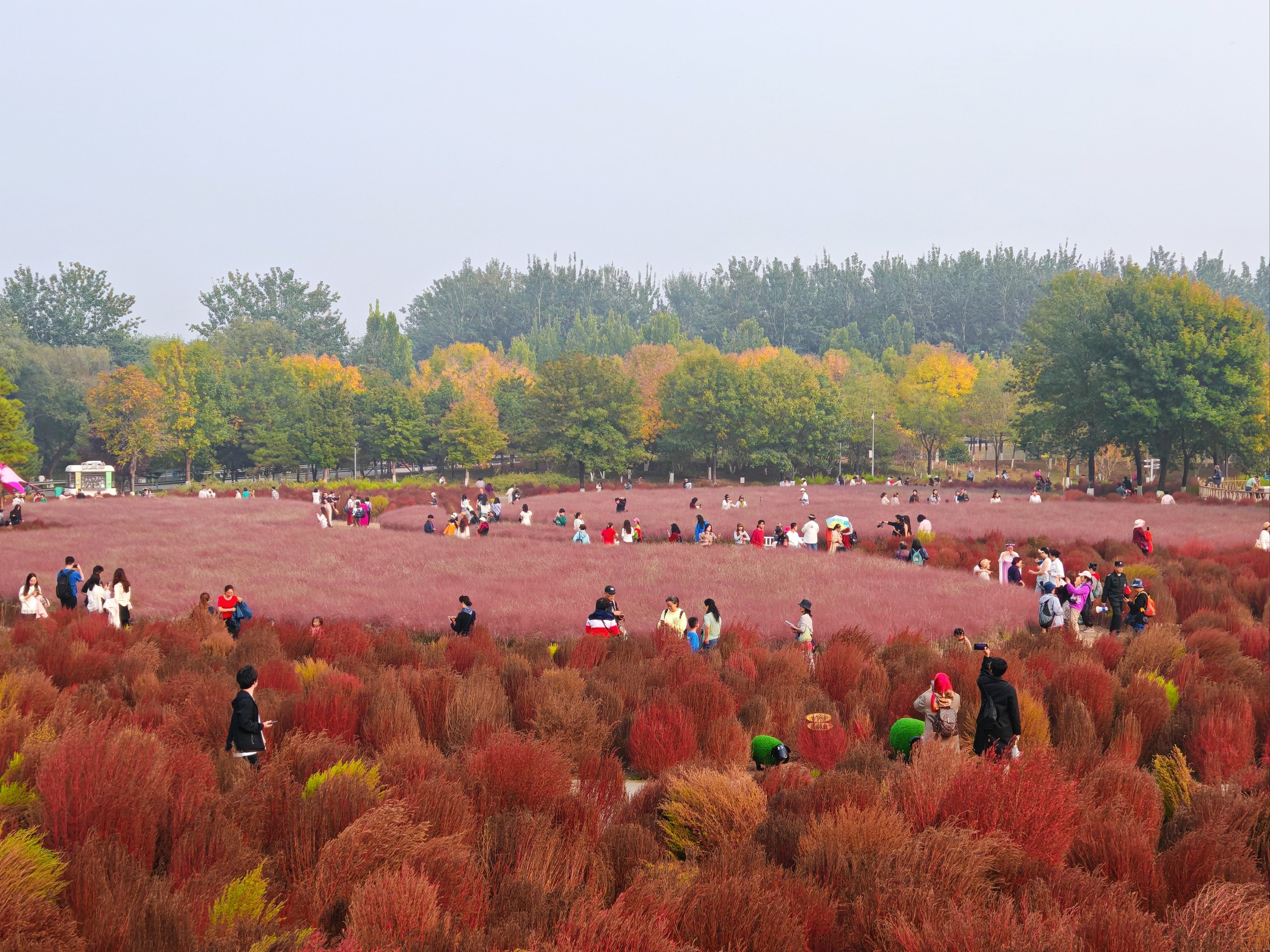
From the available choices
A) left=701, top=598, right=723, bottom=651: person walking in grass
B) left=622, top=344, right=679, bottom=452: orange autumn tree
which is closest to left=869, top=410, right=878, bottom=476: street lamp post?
left=622, top=344, right=679, bottom=452: orange autumn tree

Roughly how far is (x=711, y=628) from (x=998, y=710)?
6393 mm

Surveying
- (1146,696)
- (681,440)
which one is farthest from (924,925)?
(681,440)

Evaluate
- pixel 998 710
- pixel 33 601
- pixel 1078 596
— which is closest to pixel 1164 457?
pixel 1078 596

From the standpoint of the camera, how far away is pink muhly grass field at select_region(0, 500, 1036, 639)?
16.9 meters

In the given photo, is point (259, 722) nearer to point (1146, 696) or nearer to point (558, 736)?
point (558, 736)

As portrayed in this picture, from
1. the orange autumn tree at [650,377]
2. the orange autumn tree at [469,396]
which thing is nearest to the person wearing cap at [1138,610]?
the orange autumn tree at [650,377]

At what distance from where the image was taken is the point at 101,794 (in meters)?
5.70

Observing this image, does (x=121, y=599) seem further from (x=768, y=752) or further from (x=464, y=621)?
(x=768, y=752)

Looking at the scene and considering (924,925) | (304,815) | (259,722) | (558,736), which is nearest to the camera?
(924,925)

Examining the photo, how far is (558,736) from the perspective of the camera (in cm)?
868

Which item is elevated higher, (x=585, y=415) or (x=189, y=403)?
(x=189, y=403)

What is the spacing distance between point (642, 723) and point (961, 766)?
3280 millimetres

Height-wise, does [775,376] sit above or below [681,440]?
above

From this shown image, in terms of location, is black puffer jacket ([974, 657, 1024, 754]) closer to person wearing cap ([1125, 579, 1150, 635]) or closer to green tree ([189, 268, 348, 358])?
person wearing cap ([1125, 579, 1150, 635])
